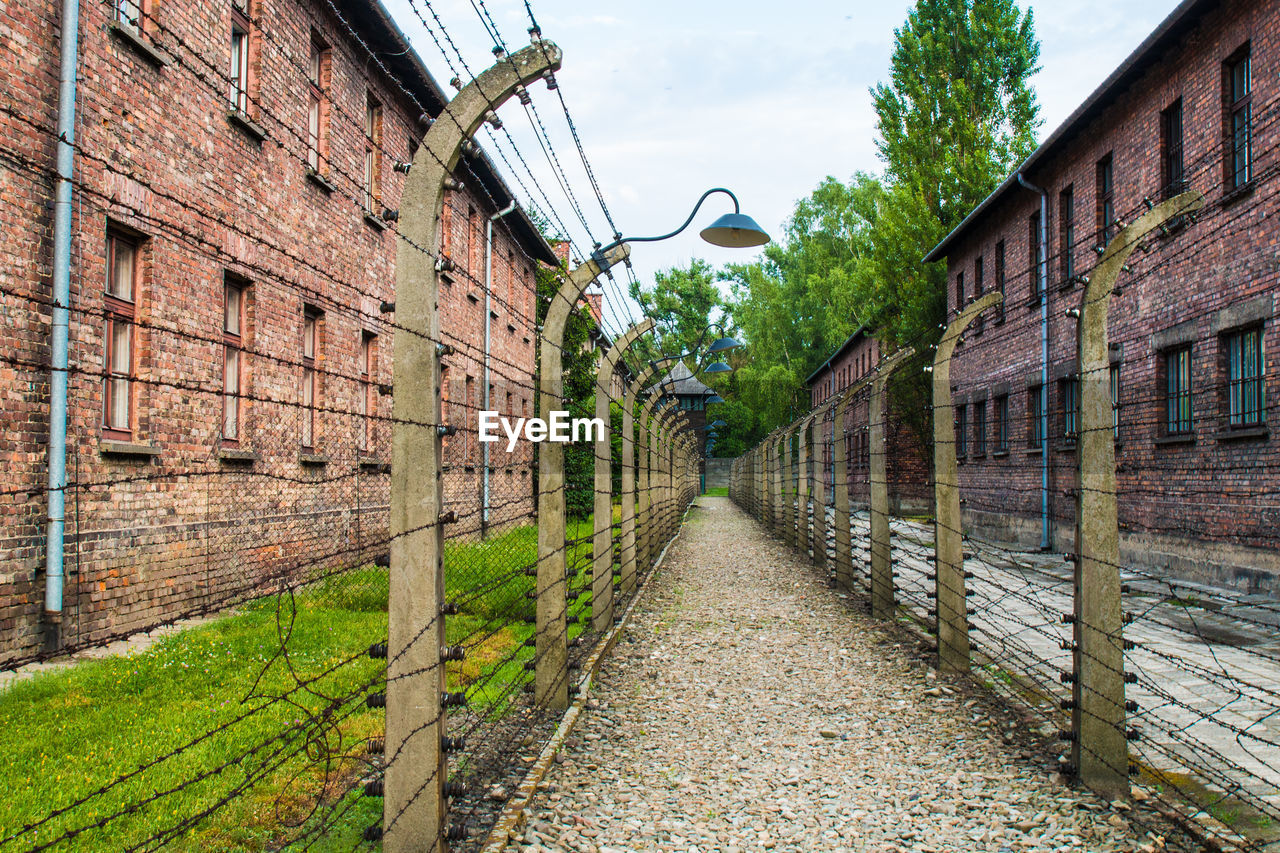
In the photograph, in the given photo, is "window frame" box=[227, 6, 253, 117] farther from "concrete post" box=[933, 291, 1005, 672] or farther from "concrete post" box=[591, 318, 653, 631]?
"concrete post" box=[933, 291, 1005, 672]

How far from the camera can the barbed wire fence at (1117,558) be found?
189 inches

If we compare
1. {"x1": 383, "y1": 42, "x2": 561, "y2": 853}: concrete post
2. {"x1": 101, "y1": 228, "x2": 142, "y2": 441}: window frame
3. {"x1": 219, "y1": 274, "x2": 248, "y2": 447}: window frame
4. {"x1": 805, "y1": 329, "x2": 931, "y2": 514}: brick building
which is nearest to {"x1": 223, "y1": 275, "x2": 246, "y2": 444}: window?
{"x1": 219, "y1": 274, "x2": 248, "y2": 447}: window frame

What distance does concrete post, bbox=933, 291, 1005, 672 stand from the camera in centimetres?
724

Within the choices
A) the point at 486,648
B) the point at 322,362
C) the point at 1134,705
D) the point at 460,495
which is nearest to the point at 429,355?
the point at 1134,705

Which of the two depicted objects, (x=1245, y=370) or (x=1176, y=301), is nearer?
→ (x=1245, y=370)

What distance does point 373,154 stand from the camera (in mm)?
13727

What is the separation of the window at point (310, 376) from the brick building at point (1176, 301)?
7.30m

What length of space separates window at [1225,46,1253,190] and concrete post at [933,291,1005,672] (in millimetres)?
8183

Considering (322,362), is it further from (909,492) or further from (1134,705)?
(909,492)

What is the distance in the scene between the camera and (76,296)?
745 centimetres

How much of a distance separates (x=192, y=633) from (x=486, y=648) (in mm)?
2274

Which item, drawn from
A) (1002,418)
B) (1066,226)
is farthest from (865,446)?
(1066,226)

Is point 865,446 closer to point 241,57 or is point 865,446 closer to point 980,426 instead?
point 980,426

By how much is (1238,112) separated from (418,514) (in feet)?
45.7
